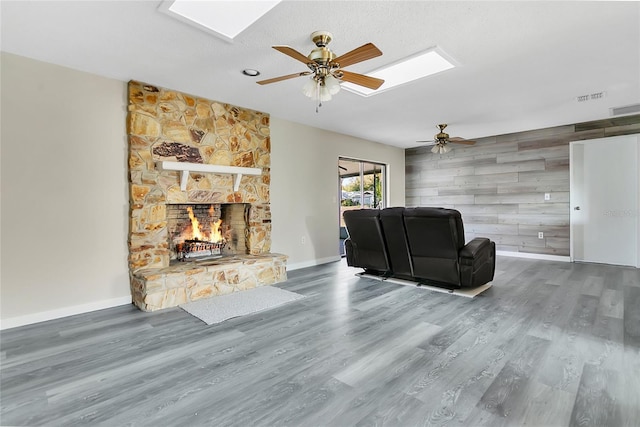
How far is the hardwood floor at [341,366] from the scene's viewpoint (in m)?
1.63

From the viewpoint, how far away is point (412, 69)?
3.35 m

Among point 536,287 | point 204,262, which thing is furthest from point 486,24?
point 204,262

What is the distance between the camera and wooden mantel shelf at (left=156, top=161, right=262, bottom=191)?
368 cm

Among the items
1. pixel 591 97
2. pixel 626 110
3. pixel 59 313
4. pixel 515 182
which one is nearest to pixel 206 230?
pixel 59 313

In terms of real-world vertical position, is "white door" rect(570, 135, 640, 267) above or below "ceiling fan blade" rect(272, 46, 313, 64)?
below

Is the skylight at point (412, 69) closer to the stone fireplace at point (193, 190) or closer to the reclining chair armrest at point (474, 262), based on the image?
the stone fireplace at point (193, 190)

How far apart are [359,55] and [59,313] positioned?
376cm

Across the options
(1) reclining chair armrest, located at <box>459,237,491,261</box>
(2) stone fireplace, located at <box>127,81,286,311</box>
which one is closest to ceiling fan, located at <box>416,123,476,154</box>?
(1) reclining chair armrest, located at <box>459,237,491,261</box>

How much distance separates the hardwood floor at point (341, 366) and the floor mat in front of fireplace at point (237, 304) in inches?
5.0

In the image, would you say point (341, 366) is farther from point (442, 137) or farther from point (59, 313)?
point (442, 137)

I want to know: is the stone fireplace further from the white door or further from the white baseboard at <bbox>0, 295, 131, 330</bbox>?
the white door

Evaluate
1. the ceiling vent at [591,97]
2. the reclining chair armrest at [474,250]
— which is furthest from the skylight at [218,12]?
the ceiling vent at [591,97]

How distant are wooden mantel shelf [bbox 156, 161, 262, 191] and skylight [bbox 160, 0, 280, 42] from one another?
173cm

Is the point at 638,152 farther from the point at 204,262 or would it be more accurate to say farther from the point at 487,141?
the point at 204,262
